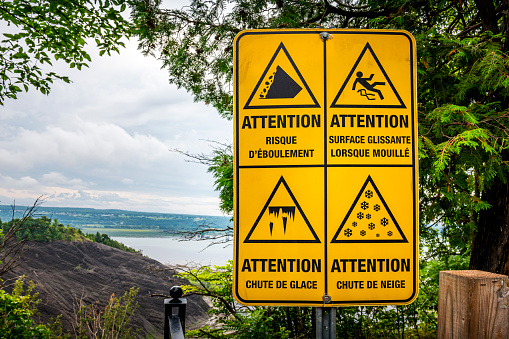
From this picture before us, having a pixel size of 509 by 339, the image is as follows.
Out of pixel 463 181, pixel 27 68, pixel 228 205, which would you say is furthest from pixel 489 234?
pixel 27 68

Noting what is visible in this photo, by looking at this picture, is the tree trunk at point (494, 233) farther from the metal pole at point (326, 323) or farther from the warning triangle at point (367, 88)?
the metal pole at point (326, 323)

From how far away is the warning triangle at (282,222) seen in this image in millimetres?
1371

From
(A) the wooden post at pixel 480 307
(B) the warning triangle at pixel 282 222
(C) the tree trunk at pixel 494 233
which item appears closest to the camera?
(A) the wooden post at pixel 480 307

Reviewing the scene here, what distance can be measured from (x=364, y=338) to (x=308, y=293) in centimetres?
538

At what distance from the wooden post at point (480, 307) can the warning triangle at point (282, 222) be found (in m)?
0.56

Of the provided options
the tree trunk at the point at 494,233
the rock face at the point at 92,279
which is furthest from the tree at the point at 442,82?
the rock face at the point at 92,279

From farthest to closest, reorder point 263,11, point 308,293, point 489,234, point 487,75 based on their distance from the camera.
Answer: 1. point 263,11
2. point 489,234
3. point 487,75
4. point 308,293

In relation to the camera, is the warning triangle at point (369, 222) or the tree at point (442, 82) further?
the tree at point (442, 82)

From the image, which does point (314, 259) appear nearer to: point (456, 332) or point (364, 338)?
point (456, 332)

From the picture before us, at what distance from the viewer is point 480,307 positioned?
1.26 meters

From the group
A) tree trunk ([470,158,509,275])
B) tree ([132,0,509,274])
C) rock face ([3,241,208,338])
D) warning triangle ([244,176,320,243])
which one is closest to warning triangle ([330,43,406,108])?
warning triangle ([244,176,320,243])

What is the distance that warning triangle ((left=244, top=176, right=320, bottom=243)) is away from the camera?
1.37m

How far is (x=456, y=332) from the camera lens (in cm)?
128

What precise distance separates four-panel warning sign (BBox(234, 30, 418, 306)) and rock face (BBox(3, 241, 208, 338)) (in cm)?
743
